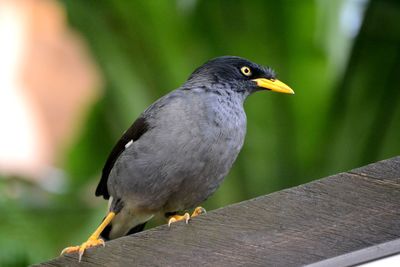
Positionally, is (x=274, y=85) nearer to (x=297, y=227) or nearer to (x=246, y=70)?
(x=246, y=70)

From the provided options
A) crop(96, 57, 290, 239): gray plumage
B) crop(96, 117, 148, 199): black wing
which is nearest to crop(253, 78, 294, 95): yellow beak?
crop(96, 57, 290, 239): gray plumage

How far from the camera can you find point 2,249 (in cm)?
590

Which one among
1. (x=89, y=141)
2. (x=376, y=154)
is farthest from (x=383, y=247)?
(x=89, y=141)

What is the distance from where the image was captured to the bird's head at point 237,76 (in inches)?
179

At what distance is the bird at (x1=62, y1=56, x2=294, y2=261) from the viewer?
4070 mm

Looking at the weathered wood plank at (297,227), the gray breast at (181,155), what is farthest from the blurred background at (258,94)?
the weathered wood plank at (297,227)

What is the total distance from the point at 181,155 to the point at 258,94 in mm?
2222

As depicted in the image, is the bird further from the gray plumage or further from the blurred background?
the blurred background

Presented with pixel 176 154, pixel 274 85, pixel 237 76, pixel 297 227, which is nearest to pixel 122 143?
pixel 176 154

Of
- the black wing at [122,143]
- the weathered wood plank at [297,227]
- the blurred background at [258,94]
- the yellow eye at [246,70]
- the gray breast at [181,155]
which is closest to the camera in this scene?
the weathered wood plank at [297,227]

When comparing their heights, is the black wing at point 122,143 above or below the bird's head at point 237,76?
below

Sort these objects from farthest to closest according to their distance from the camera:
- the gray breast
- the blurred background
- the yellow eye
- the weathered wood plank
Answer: the blurred background
the yellow eye
the gray breast
the weathered wood plank

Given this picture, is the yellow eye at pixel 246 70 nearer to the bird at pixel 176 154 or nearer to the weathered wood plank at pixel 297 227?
the bird at pixel 176 154

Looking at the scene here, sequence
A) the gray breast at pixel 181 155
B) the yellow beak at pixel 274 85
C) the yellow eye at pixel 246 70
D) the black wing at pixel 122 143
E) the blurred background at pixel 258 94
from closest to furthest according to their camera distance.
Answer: the gray breast at pixel 181 155
the black wing at pixel 122 143
the yellow beak at pixel 274 85
the yellow eye at pixel 246 70
the blurred background at pixel 258 94
